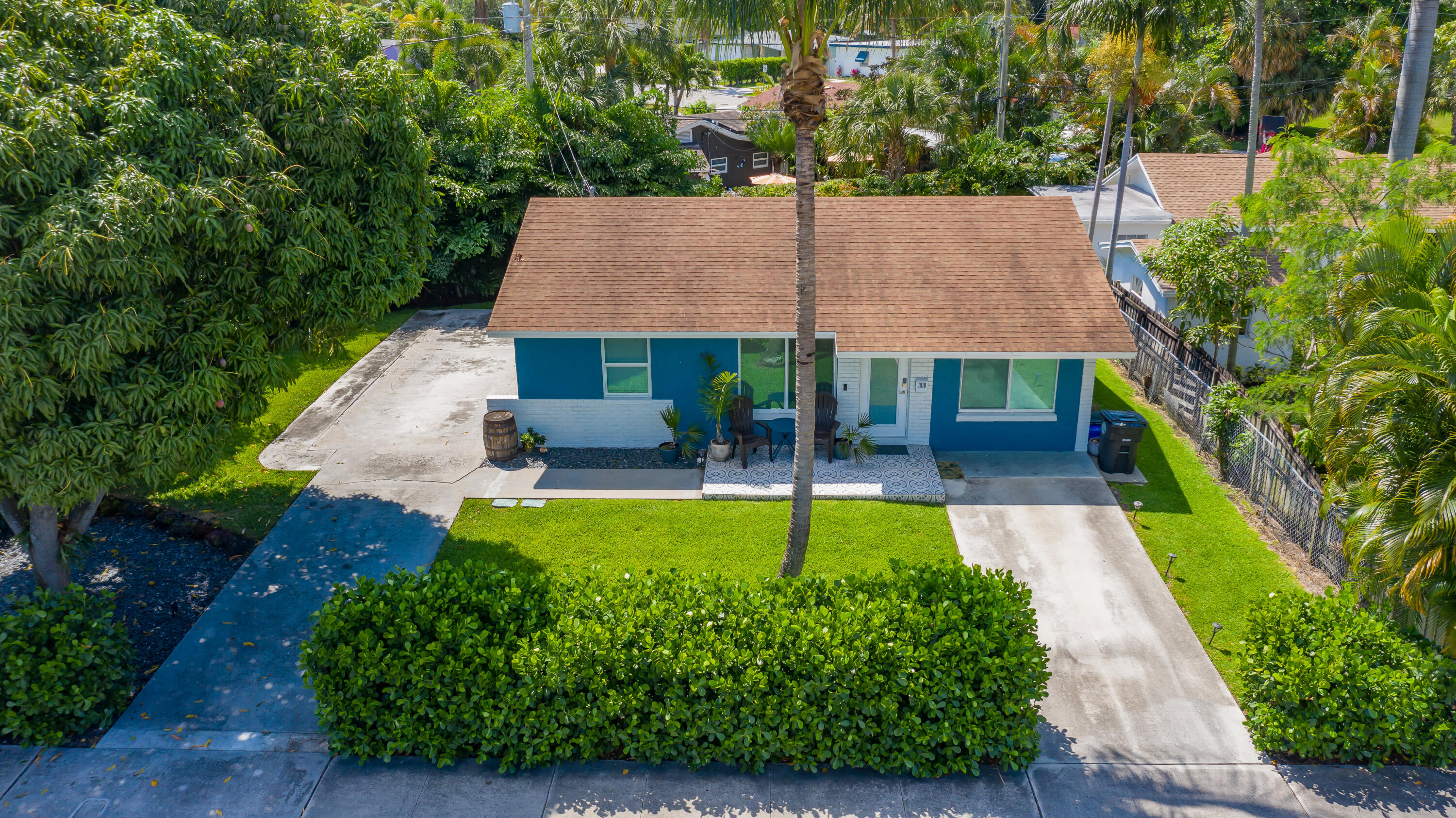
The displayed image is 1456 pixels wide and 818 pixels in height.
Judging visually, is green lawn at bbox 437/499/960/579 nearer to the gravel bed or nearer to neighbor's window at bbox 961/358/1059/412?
the gravel bed

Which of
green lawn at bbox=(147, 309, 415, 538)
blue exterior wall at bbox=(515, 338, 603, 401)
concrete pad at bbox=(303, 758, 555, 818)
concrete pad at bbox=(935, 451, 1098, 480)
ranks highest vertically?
blue exterior wall at bbox=(515, 338, 603, 401)

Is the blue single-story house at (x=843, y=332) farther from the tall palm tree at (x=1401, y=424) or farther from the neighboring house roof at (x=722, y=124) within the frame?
the neighboring house roof at (x=722, y=124)

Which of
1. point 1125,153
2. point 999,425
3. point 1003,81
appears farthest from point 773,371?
point 1003,81

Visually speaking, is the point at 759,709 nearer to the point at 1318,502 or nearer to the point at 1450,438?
the point at 1450,438

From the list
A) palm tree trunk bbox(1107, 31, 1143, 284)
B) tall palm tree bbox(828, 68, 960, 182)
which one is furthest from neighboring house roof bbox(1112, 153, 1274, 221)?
tall palm tree bbox(828, 68, 960, 182)

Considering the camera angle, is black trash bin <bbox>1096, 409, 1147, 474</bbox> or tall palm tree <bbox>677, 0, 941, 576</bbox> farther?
black trash bin <bbox>1096, 409, 1147, 474</bbox>

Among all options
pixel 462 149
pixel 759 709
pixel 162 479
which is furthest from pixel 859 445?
pixel 462 149
